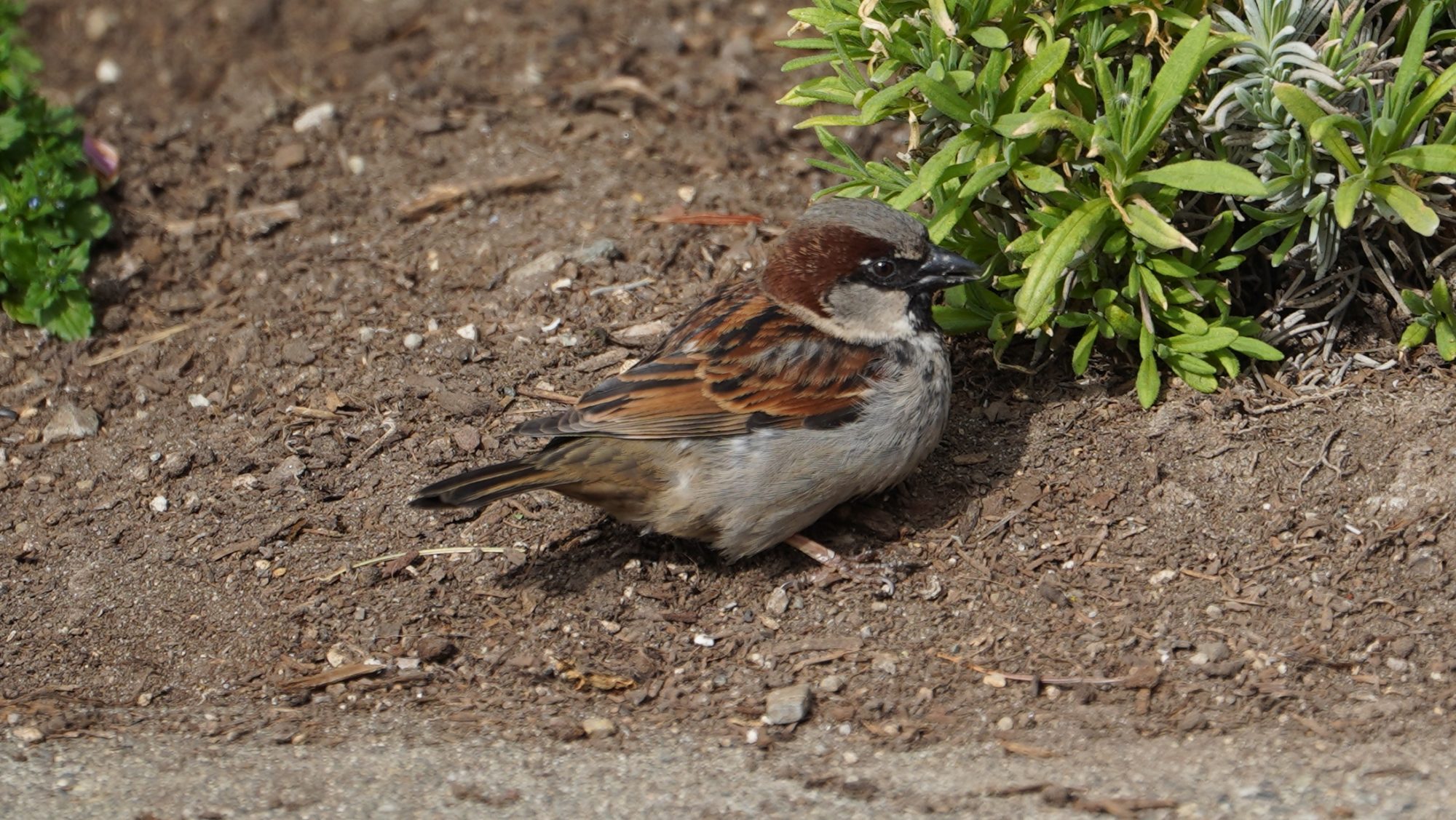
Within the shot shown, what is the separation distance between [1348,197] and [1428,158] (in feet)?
0.81

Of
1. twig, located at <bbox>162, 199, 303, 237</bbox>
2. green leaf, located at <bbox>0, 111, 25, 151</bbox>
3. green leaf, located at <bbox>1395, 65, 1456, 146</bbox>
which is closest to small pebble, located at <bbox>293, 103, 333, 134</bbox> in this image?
twig, located at <bbox>162, 199, 303, 237</bbox>

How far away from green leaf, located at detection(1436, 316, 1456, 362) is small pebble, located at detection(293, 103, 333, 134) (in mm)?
4790

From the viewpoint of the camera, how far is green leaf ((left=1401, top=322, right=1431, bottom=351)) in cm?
466

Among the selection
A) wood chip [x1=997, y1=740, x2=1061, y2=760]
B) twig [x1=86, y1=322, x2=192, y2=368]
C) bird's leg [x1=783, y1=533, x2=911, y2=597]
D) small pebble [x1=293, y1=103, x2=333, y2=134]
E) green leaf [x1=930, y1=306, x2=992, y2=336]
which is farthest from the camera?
small pebble [x1=293, y1=103, x2=333, y2=134]

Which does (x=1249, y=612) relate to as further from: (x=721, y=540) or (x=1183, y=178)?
(x=721, y=540)

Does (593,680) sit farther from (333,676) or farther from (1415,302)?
(1415,302)

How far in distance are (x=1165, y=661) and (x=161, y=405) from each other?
3.59 metres

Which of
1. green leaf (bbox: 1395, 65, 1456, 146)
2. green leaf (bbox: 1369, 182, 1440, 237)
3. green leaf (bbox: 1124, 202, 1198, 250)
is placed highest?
green leaf (bbox: 1395, 65, 1456, 146)

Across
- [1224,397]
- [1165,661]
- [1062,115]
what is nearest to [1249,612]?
[1165,661]

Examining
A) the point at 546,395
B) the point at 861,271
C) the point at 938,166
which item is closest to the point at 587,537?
the point at 546,395

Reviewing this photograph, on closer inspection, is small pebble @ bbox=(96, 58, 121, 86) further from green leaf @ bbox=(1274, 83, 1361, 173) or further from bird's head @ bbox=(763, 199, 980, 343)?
green leaf @ bbox=(1274, 83, 1361, 173)

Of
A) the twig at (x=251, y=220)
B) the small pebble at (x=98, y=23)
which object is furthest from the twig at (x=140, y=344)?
the small pebble at (x=98, y=23)

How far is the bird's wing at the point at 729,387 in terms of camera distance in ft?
14.9

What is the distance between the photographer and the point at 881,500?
5.00m
